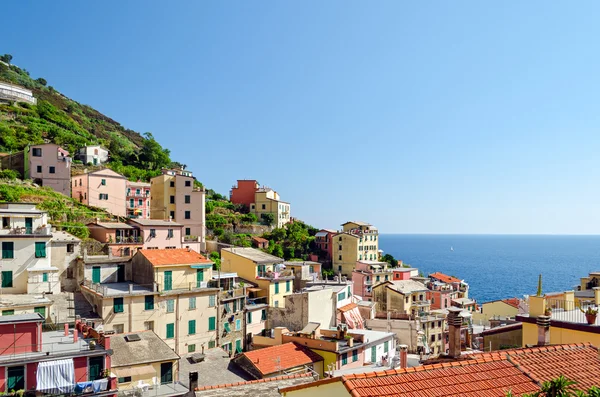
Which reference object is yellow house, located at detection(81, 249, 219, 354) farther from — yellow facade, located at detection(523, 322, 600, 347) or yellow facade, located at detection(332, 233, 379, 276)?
yellow facade, located at detection(332, 233, 379, 276)

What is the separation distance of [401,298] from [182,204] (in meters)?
27.9

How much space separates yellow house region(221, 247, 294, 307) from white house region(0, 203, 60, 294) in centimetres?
1582

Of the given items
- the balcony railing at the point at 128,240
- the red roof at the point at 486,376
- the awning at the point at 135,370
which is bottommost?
the awning at the point at 135,370

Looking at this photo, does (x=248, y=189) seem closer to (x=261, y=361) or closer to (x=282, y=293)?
(x=282, y=293)

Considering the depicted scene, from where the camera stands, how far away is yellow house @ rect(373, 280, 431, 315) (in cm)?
4838

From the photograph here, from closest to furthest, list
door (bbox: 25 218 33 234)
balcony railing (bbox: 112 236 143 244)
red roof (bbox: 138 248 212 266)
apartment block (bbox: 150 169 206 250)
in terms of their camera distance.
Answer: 1. door (bbox: 25 218 33 234)
2. red roof (bbox: 138 248 212 266)
3. balcony railing (bbox: 112 236 143 244)
4. apartment block (bbox: 150 169 206 250)

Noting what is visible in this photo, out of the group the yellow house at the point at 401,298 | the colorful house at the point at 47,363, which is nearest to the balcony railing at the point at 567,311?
the colorful house at the point at 47,363

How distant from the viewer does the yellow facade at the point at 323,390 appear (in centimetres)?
762

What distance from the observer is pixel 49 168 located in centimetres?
4984

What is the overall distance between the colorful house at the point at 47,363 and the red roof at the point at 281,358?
29.6 feet

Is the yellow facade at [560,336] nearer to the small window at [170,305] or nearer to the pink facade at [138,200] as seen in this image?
the small window at [170,305]

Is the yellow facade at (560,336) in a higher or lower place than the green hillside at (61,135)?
lower

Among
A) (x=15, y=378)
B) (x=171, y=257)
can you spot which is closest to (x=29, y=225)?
(x=171, y=257)

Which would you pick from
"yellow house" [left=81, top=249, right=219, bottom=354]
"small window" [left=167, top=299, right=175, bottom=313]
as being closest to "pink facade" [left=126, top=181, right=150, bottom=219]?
"yellow house" [left=81, top=249, right=219, bottom=354]
